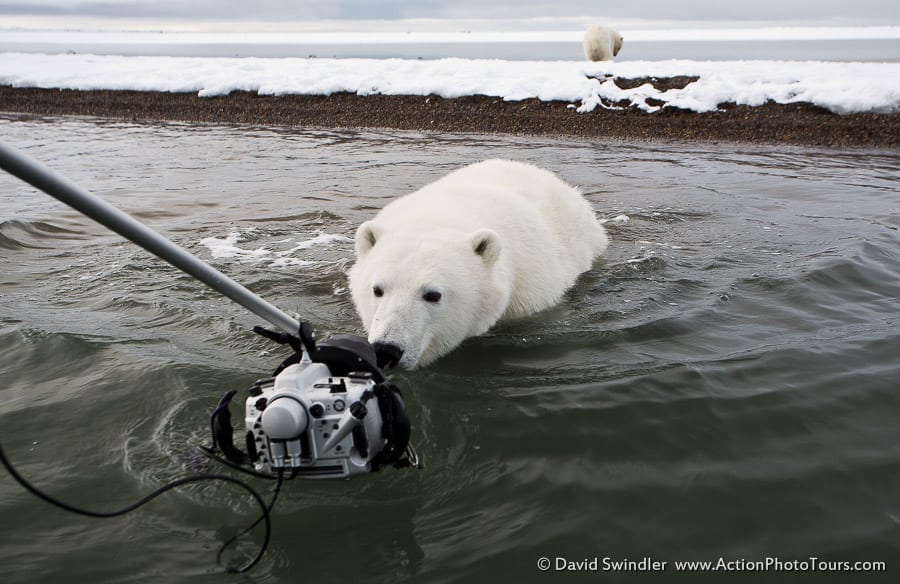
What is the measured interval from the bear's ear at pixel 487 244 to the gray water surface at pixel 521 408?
0.57m

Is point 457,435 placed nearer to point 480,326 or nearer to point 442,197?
point 480,326

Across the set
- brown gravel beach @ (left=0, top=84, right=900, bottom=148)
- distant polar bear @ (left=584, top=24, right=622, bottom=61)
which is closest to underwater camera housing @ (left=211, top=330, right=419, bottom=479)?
brown gravel beach @ (left=0, top=84, right=900, bottom=148)

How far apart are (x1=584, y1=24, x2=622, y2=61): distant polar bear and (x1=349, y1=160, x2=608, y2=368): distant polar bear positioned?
55.6 ft

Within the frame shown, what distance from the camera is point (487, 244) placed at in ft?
13.1

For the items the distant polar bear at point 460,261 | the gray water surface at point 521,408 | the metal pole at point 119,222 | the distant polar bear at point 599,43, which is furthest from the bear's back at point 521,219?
the distant polar bear at point 599,43

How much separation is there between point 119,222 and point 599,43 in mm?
20998

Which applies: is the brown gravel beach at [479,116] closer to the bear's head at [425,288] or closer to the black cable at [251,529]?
the bear's head at [425,288]

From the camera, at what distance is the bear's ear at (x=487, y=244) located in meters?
3.96

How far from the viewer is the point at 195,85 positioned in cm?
1769

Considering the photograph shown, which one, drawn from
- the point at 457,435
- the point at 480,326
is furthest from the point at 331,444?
the point at 480,326

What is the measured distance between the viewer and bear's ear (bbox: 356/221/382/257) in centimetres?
412

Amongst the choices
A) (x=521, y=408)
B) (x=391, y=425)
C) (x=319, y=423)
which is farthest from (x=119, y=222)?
(x=521, y=408)

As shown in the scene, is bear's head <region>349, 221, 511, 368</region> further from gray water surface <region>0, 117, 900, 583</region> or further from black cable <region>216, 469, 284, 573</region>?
black cable <region>216, 469, 284, 573</region>

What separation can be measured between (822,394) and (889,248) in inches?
123
